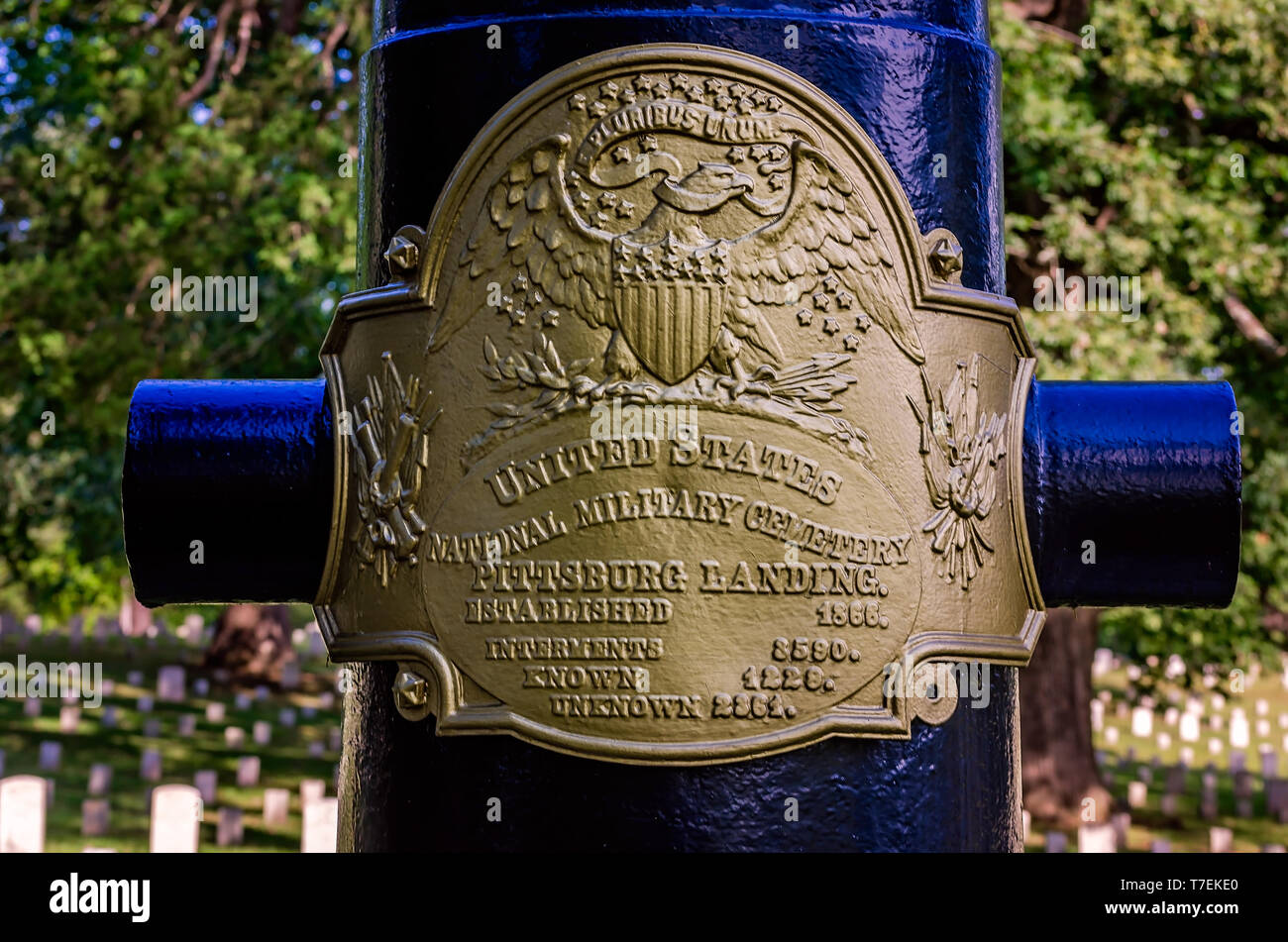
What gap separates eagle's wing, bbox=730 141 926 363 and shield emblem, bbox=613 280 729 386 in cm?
7

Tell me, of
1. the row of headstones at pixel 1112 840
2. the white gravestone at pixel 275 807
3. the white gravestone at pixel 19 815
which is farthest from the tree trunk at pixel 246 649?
the row of headstones at pixel 1112 840

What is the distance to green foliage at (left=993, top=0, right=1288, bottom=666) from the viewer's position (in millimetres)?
12188

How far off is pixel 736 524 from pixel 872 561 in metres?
0.31

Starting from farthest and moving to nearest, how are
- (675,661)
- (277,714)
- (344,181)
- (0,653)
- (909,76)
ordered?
(0,653)
(277,714)
(344,181)
(909,76)
(675,661)

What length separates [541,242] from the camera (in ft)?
11.0

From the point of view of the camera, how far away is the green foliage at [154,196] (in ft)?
48.0

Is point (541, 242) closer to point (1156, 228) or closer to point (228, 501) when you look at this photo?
point (228, 501)

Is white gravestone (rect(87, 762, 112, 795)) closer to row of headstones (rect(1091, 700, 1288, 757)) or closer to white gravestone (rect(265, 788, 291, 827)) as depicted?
white gravestone (rect(265, 788, 291, 827))

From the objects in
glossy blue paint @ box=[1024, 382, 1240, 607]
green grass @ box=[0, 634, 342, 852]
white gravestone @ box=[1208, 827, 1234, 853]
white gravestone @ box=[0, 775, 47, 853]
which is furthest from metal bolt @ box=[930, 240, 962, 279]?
white gravestone @ box=[1208, 827, 1234, 853]

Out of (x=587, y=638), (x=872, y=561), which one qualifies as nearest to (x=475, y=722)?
(x=587, y=638)

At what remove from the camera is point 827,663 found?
328 centimetres

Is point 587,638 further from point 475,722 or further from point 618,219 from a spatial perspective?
point 618,219

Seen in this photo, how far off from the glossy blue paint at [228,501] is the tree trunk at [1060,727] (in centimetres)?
1124

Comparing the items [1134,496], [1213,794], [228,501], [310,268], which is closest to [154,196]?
[310,268]
